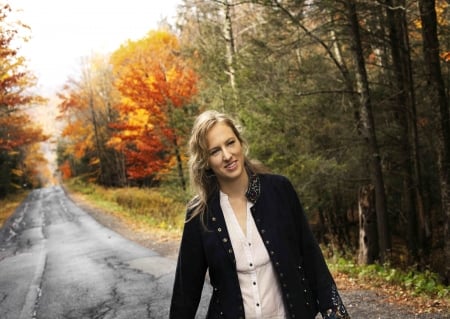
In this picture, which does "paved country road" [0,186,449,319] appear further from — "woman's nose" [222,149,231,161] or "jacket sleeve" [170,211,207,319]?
"woman's nose" [222,149,231,161]

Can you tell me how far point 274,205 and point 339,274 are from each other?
6.20 metres

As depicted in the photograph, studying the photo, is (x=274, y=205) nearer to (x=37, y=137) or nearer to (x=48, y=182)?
(x=37, y=137)

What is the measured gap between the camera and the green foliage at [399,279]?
6703 millimetres

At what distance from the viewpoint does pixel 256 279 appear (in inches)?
96.3

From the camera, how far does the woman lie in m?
2.45

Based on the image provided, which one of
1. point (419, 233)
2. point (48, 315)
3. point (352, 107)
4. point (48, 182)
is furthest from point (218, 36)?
point (48, 182)

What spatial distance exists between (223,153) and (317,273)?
2.75ft

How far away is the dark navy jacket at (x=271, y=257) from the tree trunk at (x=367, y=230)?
8083mm

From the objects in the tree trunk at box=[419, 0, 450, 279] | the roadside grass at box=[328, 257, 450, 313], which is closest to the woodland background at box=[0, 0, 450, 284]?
the tree trunk at box=[419, 0, 450, 279]

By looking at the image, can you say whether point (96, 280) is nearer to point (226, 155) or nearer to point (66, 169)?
point (226, 155)

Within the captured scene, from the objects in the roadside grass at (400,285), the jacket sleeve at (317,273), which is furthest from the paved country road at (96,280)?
the jacket sleeve at (317,273)

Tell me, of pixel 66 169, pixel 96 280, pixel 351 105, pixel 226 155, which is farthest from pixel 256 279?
pixel 66 169

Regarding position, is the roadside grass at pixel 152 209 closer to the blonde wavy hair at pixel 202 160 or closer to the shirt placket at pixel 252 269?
the blonde wavy hair at pixel 202 160

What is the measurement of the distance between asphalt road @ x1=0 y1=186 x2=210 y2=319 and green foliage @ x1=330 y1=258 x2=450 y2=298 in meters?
2.66
